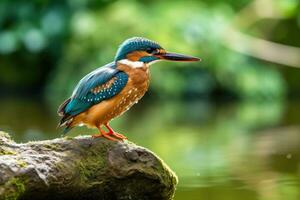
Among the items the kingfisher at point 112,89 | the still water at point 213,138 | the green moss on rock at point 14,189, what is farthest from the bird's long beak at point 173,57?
the green moss on rock at point 14,189

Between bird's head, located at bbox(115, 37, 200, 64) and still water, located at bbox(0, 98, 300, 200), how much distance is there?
92 centimetres

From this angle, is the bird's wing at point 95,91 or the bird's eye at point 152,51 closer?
the bird's wing at point 95,91

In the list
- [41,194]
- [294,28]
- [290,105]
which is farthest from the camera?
[294,28]

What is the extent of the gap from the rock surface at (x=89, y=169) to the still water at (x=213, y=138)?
707mm

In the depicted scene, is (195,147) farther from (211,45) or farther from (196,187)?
(211,45)

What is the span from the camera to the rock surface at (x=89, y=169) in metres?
4.29

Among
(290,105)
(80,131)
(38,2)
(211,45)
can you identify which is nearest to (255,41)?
(211,45)

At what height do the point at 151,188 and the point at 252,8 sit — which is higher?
the point at 252,8

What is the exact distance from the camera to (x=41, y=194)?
4.27 metres

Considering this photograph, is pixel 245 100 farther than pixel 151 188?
Yes

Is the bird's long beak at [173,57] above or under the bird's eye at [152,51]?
under

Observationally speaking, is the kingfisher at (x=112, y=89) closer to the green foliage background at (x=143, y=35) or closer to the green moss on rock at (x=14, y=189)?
the green moss on rock at (x=14, y=189)

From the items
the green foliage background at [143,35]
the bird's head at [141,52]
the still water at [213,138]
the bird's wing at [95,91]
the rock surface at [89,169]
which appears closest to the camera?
the rock surface at [89,169]

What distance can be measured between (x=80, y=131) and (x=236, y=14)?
7.09m
